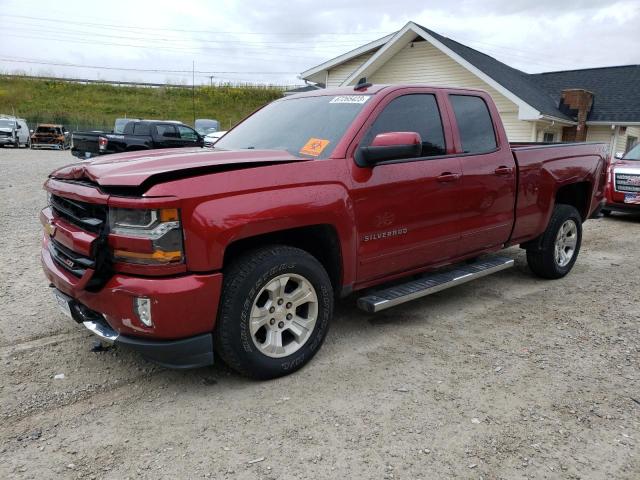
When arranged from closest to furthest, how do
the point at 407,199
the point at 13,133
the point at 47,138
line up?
the point at 407,199
the point at 13,133
the point at 47,138

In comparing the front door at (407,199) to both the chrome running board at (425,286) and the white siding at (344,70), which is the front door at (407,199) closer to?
the chrome running board at (425,286)

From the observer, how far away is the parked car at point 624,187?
10258mm

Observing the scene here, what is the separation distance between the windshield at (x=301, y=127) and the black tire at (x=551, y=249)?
2.79 meters

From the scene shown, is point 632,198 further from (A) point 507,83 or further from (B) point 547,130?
(B) point 547,130

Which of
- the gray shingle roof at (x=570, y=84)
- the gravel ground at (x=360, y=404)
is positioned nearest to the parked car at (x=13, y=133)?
the gray shingle roof at (x=570, y=84)

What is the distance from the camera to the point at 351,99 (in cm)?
408

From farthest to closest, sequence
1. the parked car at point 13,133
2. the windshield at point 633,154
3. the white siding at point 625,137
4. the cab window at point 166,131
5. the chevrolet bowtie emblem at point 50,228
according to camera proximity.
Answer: the parked car at point 13,133
the white siding at point 625,137
the cab window at point 166,131
the windshield at point 633,154
the chevrolet bowtie emblem at point 50,228

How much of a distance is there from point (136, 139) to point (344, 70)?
8.51 m

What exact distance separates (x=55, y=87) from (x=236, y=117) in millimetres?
19860

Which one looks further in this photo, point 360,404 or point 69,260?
point 69,260

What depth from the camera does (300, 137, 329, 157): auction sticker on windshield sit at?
12.1 feet

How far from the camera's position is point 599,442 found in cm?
282

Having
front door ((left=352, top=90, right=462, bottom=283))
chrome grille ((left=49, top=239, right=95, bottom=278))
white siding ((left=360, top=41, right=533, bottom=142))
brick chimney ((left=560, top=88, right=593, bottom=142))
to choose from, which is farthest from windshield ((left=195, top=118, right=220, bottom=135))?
chrome grille ((left=49, top=239, right=95, bottom=278))

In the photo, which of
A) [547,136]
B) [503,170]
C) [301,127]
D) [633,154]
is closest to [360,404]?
[301,127]
